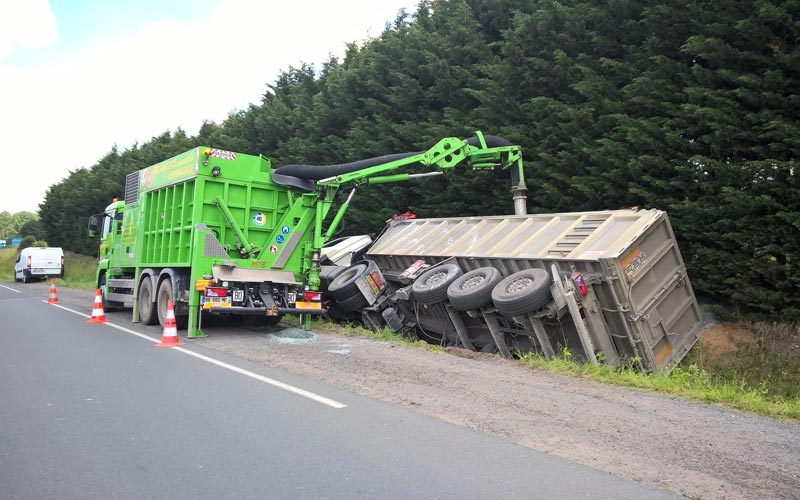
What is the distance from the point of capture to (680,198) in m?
9.77

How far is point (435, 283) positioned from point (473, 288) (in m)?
0.97

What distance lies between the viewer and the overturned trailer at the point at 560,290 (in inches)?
309

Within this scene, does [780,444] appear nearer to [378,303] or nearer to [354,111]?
[378,303]

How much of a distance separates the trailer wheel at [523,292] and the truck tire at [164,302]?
6100 mm

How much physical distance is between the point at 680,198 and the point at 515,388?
5.36 metres

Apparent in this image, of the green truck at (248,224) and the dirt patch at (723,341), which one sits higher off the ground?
the green truck at (248,224)

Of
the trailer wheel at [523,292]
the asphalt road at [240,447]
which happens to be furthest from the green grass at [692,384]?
the asphalt road at [240,447]

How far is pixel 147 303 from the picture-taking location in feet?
40.2

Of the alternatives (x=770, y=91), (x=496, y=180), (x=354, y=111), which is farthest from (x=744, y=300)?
(x=354, y=111)

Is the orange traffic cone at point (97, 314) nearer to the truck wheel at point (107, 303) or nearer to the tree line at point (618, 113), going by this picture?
the truck wheel at point (107, 303)

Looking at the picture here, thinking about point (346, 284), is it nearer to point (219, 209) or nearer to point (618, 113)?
point (219, 209)

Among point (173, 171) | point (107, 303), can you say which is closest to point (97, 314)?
point (107, 303)

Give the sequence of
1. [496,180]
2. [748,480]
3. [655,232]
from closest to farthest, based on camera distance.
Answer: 1. [748,480]
2. [655,232]
3. [496,180]

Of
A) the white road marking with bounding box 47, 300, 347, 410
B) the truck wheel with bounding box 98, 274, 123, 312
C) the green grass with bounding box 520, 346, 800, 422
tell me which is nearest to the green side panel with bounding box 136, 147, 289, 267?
the white road marking with bounding box 47, 300, 347, 410
